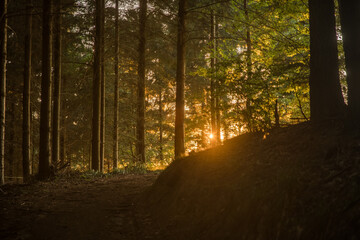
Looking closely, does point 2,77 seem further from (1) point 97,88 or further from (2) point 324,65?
(2) point 324,65

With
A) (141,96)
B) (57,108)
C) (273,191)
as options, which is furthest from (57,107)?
(273,191)

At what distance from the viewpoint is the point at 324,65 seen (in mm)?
5438

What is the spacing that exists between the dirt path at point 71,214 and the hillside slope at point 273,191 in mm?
688

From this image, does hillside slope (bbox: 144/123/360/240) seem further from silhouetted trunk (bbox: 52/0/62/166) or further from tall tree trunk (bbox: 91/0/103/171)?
tall tree trunk (bbox: 91/0/103/171)

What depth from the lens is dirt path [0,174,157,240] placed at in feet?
16.0

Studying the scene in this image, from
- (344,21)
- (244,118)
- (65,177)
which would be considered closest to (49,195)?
(65,177)

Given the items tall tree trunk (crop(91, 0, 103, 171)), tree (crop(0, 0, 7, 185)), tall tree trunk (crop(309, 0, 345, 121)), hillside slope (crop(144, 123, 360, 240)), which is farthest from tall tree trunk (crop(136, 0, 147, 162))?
tall tree trunk (crop(309, 0, 345, 121))

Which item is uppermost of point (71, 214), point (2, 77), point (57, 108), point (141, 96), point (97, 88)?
point (141, 96)

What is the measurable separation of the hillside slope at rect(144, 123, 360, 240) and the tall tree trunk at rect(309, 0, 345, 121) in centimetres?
47

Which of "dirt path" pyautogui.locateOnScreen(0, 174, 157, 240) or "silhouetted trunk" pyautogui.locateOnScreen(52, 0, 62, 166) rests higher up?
"silhouetted trunk" pyautogui.locateOnScreen(52, 0, 62, 166)

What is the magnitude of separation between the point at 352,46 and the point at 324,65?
103 centimetres

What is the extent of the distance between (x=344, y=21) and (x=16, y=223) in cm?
710

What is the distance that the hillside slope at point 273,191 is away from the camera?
2.93m

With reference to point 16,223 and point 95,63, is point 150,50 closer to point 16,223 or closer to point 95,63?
point 95,63
